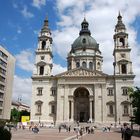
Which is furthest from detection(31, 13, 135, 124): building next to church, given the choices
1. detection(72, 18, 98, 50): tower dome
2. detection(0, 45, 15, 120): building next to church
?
detection(72, 18, 98, 50): tower dome

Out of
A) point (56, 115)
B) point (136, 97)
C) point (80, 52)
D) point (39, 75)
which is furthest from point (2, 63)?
point (136, 97)

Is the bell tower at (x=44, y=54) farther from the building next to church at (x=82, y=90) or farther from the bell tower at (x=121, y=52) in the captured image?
the bell tower at (x=121, y=52)

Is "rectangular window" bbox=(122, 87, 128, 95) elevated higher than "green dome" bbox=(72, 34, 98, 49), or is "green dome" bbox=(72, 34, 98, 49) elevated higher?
"green dome" bbox=(72, 34, 98, 49)

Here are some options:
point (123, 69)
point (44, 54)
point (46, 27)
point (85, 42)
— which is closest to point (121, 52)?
point (123, 69)

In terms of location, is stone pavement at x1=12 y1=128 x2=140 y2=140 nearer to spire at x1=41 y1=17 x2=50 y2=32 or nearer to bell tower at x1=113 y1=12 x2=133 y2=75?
bell tower at x1=113 y1=12 x2=133 y2=75

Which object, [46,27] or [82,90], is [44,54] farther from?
[82,90]

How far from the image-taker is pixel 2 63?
71500 millimetres

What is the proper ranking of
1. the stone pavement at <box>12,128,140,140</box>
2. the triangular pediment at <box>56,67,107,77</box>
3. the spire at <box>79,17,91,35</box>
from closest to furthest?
1. the stone pavement at <box>12,128,140,140</box>
2. the triangular pediment at <box>56,67,107,77</box>
3. the spire at <box>79,17,91,35</box>

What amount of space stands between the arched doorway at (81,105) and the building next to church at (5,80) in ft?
64.4

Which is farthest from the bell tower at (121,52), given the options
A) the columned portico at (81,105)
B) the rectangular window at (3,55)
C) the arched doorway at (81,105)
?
the rectangular window at (3,55)

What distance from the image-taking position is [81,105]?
249 ft

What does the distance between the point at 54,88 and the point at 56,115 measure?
7.62 m

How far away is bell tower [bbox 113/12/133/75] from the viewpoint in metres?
72.0

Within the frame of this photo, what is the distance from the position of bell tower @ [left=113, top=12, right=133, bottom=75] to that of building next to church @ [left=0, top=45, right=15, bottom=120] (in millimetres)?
30159
